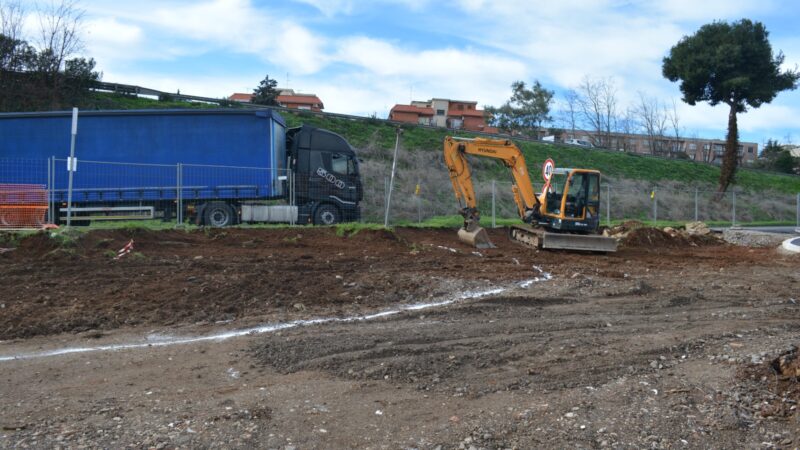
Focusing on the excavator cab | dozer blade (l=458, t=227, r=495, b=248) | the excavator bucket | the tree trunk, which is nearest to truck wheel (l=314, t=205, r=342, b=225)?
the excavator bucket

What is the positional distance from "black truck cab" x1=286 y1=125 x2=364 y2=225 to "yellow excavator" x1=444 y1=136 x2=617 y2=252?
512 centimetres

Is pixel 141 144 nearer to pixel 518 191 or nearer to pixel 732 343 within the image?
pixel 518 191

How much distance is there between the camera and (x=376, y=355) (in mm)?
6238

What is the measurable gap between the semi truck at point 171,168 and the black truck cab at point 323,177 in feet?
0.12

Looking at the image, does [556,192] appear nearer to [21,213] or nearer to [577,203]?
[577,203]

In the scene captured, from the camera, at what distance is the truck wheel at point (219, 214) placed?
19.7m

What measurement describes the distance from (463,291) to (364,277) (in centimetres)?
164

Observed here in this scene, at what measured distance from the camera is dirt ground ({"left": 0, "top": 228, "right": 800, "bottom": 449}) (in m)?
4.64

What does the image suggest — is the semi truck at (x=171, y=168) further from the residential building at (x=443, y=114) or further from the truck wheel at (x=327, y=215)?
the residential building at (x=443, y=114)

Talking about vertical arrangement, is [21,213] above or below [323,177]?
below

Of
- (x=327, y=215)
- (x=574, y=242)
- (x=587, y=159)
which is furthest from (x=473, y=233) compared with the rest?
(x=587, y=159)

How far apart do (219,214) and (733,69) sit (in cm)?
3321

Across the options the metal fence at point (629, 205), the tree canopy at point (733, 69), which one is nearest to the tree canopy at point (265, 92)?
the metal fence at point (629, 205)

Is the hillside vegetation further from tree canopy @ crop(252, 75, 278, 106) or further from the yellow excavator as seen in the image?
the yellow excavator
